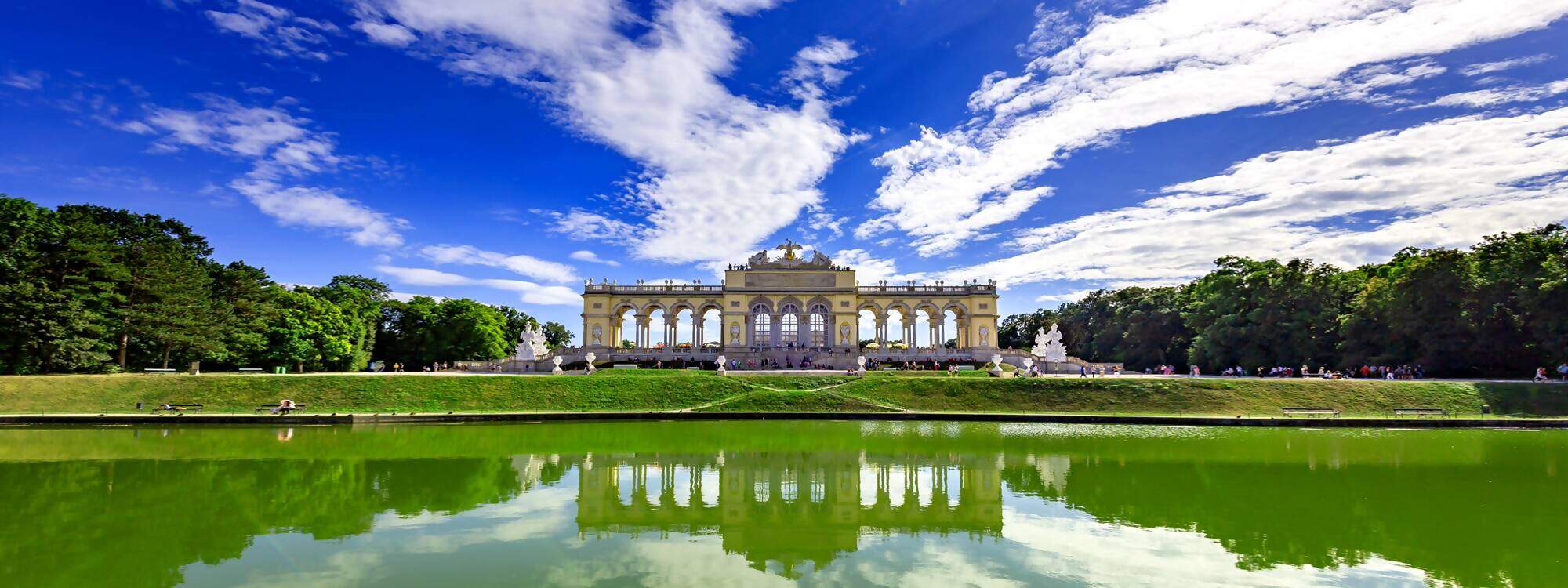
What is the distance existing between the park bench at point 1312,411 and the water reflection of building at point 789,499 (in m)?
16.2

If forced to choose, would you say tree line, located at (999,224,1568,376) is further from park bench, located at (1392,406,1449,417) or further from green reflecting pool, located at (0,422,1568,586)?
green reflecting pool, located at (0,422,1568,586)

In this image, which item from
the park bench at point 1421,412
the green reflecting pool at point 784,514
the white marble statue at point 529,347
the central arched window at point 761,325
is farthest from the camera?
the central arched window at point 761,325

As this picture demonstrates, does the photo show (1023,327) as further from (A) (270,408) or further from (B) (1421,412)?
(A) (270,408)

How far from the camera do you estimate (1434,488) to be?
41.9 ft

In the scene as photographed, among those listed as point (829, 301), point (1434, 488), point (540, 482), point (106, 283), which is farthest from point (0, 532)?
point (829, 301)

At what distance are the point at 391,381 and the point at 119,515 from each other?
21.9 m

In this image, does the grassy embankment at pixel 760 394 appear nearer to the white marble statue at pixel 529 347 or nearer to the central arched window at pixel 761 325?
the white marble statue at pixel 529 347

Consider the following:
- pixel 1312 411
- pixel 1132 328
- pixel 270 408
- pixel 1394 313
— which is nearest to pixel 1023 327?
pixel 1132 328

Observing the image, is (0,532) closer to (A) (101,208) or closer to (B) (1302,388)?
(A) (101,208)

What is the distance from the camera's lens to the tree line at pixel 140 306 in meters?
29.4

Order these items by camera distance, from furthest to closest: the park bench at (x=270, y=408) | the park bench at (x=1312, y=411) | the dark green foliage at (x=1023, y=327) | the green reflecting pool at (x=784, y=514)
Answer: the dark green foliage at (x=1023, y=327), the park bench at (x=270, y=408), the park bench at (x=1312, y=411), the green reflecting pool at (x=784, y=514)

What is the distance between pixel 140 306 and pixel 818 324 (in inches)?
1414

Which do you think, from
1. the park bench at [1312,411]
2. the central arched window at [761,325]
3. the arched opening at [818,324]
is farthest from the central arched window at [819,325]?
the park bench at [1312,411]

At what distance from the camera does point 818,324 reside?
5272 cm
